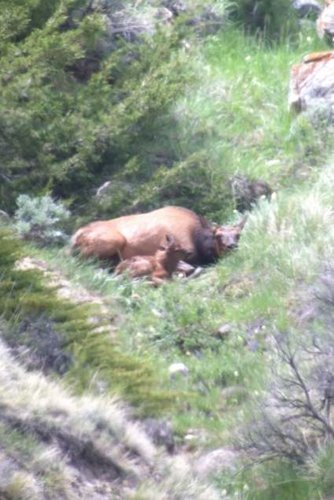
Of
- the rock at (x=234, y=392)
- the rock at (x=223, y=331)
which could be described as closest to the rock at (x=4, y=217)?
the rock at (x=223, y=331)

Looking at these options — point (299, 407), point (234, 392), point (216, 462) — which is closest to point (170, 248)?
point (234, 392)

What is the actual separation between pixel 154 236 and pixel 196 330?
5.46 ft

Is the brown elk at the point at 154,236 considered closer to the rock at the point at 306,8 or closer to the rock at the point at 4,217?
the rock at the point at 4,217

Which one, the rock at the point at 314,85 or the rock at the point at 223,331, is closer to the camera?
the rock at the point at 223,331

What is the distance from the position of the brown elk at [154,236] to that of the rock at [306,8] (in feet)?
19.0

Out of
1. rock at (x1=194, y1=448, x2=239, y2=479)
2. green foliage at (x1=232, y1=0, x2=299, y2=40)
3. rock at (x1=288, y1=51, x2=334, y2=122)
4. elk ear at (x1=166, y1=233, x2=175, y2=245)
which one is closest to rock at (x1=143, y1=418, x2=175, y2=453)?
rock at (x1=194, y1=448, x2=239, y2=479)

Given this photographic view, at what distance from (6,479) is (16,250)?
8.74ft

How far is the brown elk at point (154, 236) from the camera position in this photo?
11.0 m

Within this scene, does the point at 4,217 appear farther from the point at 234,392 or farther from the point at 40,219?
the point at 234,392

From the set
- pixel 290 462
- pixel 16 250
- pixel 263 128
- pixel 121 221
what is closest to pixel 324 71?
pixel 263 128

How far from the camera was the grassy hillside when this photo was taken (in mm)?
6691

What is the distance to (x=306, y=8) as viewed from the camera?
54.3 ft

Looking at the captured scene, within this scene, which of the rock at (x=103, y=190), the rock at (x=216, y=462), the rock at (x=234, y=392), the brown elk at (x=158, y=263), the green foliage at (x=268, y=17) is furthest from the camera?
the green foliage at (x=268, y=17)

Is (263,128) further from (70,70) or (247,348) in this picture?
(247,348)
